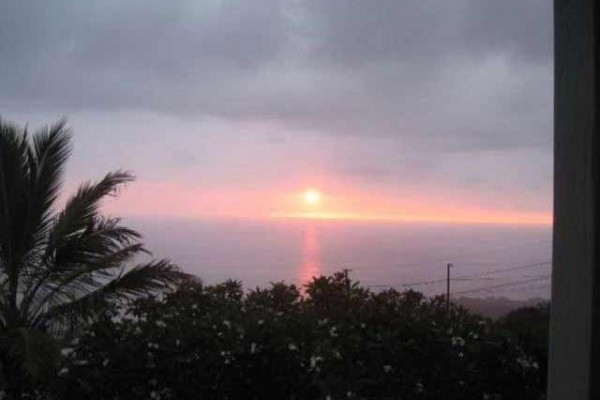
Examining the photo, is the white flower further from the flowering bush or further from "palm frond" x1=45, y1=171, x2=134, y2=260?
"palm frond" x1=45, y1=171, x2=134, y2=260

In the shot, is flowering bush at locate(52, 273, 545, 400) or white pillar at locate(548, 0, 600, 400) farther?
flowering bush at locate(52, 273, 545, 400)

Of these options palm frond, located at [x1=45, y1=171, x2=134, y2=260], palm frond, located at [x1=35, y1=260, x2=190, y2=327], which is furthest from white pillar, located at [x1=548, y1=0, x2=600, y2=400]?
palm frond, located at [x1=45, y1=171, x2=134, y2=260]

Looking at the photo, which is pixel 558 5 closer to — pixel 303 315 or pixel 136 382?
pixel 303 315

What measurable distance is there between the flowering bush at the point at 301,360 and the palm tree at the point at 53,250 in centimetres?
188

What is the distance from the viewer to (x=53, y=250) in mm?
6477

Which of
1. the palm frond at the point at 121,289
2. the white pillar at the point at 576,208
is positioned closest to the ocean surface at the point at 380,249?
the palm frond at the point at 121,289

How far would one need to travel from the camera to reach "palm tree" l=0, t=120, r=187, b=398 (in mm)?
6324

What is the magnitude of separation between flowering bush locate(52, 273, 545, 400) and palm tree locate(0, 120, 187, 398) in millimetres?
1877

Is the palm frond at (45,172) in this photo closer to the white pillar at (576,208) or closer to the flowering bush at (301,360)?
the flowering bush at (301,360)

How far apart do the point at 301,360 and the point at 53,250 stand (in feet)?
11.7

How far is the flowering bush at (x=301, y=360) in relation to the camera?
4.16 meters

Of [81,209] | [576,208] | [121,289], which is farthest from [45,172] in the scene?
[576,208]

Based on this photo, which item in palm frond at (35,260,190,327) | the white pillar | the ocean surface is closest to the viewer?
the white pillar

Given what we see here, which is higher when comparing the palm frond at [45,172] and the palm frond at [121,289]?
the palm frond at [45,172]
